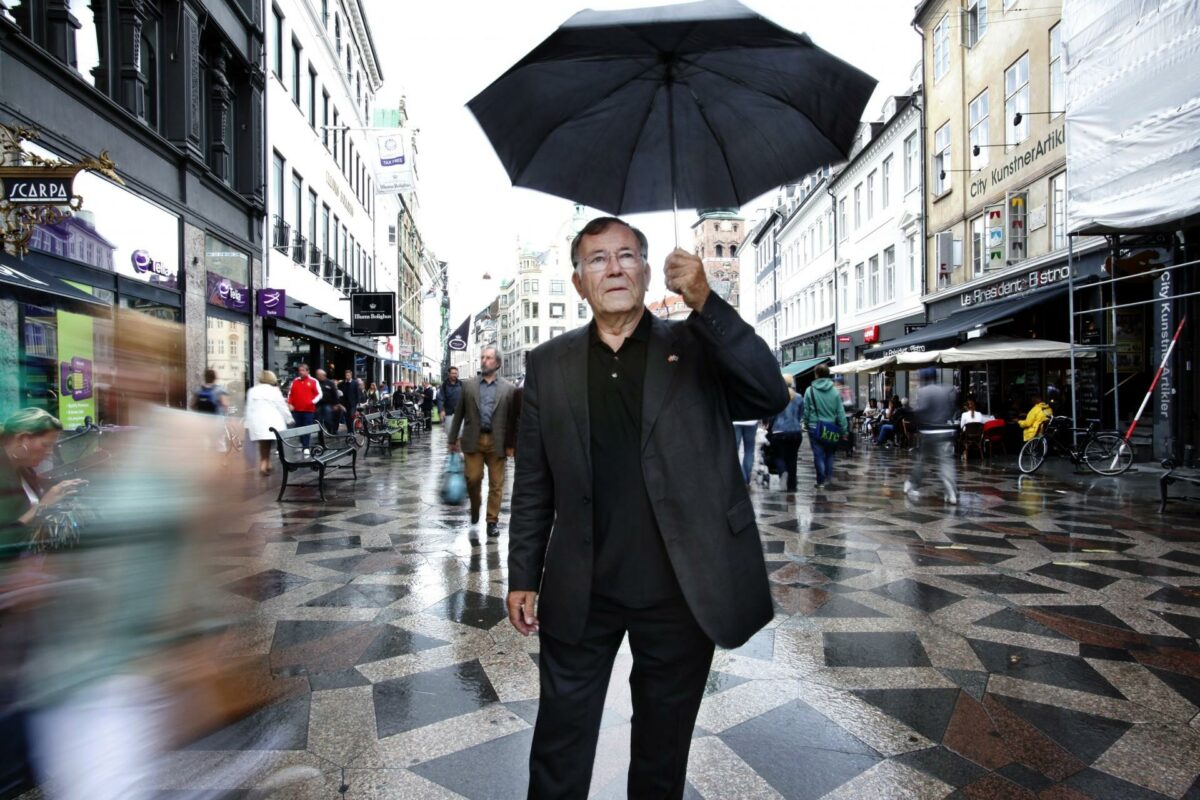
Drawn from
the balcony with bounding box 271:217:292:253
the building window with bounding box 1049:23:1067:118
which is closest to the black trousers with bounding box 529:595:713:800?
the building window with bounding box 1049:23:1067:118

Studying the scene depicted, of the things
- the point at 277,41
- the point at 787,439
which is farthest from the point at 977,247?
the point at 277,41

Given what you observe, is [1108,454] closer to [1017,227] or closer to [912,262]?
[1017,227]

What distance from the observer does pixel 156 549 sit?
89.9 inches

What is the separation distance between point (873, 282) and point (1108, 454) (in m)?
18.7

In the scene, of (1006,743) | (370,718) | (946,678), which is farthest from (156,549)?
(946,678)

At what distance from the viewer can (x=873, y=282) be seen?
30156 millimetres

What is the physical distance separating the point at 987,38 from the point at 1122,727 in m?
22.0

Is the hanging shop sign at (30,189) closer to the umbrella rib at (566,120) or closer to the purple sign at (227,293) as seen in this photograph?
the umbrella rib at (566,120)

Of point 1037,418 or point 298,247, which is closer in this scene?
point 1037,418

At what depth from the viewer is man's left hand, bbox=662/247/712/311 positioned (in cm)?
186

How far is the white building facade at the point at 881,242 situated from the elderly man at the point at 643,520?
24.9 m

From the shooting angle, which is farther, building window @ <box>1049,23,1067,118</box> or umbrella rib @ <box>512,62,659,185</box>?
building window @ <box>1049,23,1067,118</box>

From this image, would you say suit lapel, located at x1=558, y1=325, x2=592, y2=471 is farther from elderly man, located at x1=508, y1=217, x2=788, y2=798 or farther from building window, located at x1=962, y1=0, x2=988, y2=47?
building window, located at x1=962, y1=0, x2=988, y2=47

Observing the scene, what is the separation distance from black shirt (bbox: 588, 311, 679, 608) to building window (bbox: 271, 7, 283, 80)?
826 inches
